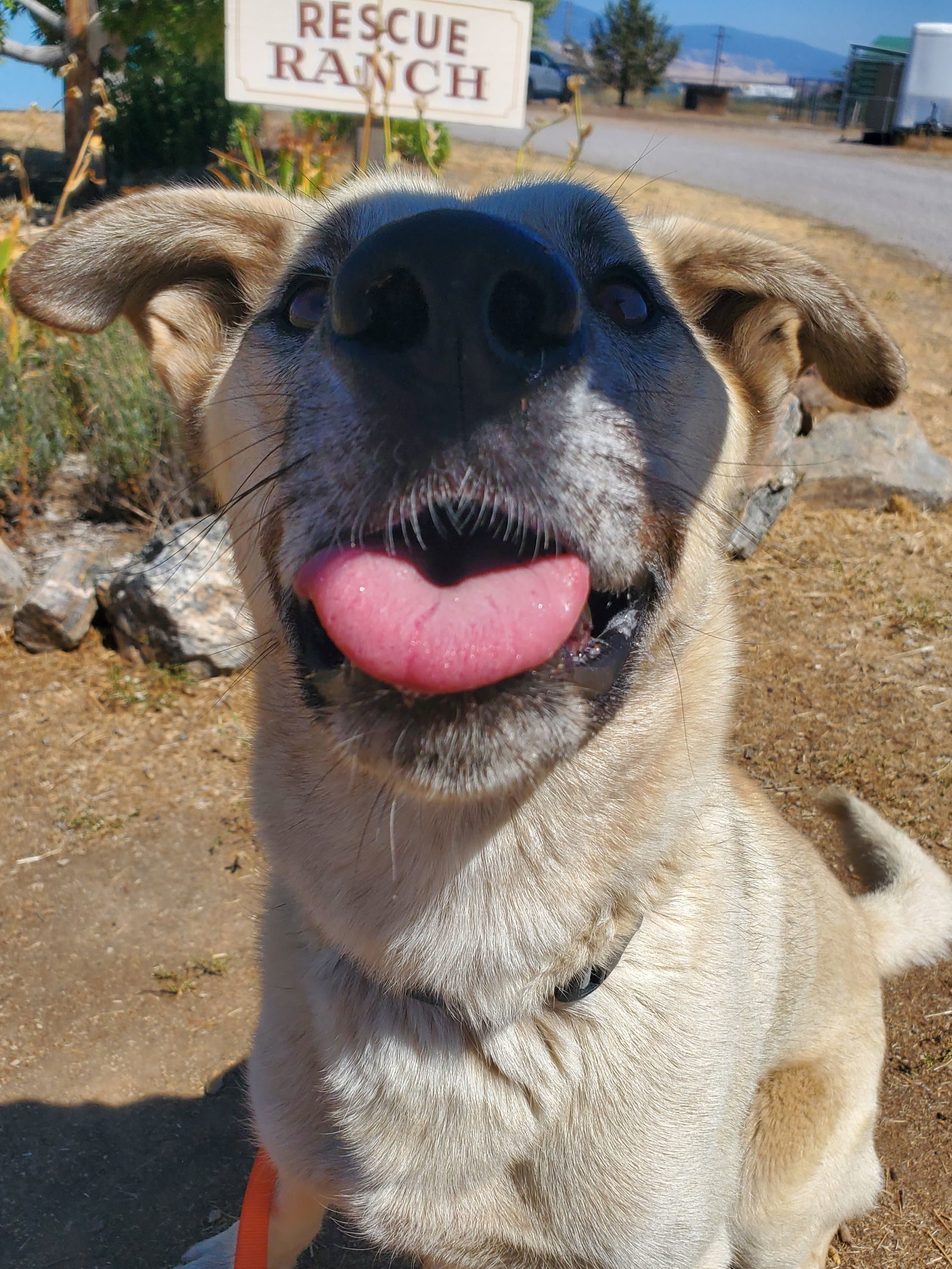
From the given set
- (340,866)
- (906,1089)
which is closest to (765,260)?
(340,866)

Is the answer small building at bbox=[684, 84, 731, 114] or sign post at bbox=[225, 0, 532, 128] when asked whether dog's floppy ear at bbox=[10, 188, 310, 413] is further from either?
small building at bbox=[684, 84, 731, 114]

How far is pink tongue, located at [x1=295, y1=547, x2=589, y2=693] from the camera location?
54.8 inches

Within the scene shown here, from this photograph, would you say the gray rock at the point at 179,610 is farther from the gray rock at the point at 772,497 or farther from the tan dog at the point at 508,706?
the gray rock at the point at 772,497

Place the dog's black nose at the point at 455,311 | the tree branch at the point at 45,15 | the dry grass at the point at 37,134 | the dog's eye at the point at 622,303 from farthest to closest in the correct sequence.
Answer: the dry grass at the point at 37,134, the tree branch at the point at 45,15, the dog's eye at the point at 622,303, the dog's black nose at the point at 455,311

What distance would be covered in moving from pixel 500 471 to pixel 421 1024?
1081 millimetres

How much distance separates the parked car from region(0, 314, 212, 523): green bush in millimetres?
32825

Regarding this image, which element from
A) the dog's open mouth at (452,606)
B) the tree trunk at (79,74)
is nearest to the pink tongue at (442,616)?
the dog's open mouth at (452,606)

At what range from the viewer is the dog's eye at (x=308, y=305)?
1.83 m

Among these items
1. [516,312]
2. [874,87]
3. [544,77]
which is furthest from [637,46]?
[516,312]

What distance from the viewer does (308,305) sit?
1.85 meters

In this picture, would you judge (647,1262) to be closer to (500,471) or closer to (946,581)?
(500,471)

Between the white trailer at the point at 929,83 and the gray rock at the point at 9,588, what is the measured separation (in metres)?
22.3

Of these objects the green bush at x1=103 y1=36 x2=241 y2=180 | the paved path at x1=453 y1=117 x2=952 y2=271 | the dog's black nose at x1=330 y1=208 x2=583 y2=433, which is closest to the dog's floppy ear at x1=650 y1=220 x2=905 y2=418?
the dog's black nose at x1=330 y1=208 x2=583 y2=433

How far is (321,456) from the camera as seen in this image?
1484 mm
